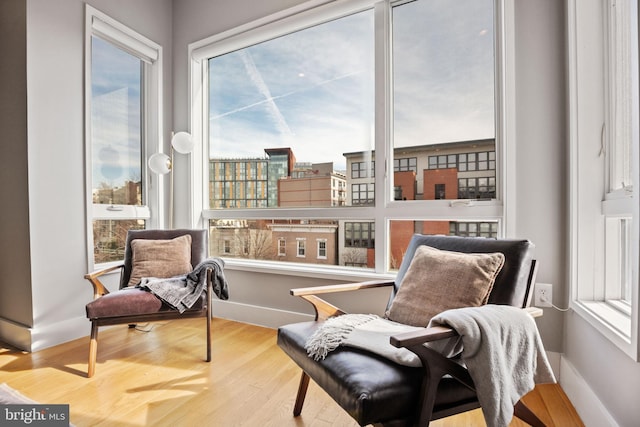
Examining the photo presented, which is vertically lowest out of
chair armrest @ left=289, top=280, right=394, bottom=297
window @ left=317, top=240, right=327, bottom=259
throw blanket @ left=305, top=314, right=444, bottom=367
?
throw blanket @ left=305, top=314, right=444, bottom=367

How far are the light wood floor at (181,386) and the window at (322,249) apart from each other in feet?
2.30

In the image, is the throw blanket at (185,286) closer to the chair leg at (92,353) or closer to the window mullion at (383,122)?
the chair leg at (92,353)

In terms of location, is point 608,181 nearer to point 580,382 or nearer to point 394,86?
point 580,382

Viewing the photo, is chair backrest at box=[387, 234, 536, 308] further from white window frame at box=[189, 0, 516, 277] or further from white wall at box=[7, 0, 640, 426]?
white window frame at box=[189, 0, 516, 277]

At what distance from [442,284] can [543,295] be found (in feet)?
2.72

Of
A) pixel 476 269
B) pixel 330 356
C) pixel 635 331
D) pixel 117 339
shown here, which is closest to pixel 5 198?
pixel 117 339

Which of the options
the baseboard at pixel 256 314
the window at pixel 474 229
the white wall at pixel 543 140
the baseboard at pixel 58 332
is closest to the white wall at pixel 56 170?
the baseboard at pixel 58 332

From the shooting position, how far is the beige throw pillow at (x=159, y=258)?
2.39m

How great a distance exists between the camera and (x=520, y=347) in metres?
1.15

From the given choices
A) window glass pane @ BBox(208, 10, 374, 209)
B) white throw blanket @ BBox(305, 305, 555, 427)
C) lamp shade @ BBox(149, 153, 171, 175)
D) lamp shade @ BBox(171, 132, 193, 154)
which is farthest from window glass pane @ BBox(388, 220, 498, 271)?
lamp shade @ BBox(149, 153, 171, 175)

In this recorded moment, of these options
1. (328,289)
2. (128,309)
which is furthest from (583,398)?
(128,309)

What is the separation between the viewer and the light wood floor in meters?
1.55

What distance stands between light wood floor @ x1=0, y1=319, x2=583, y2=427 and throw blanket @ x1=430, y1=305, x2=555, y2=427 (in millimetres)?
536

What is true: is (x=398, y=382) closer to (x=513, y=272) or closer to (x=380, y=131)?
(x=513, y=272)
